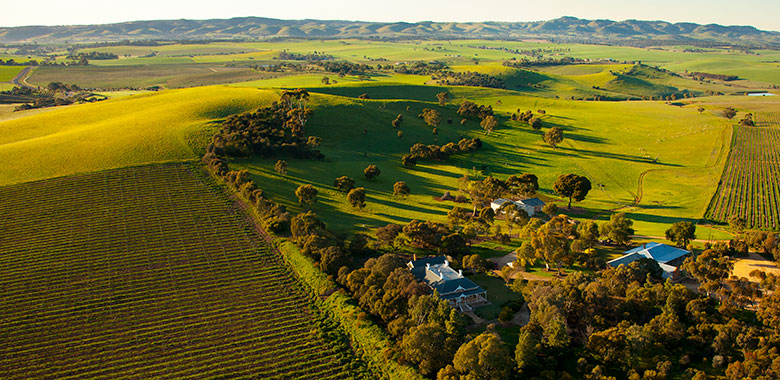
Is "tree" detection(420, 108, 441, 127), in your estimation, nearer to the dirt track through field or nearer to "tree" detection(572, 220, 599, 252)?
"tree" detection(572, 220, 599, 252)

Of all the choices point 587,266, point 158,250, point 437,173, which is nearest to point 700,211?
point 587,266

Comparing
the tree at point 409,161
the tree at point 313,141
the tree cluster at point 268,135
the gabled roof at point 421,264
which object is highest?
the tree cluster at point 268,135

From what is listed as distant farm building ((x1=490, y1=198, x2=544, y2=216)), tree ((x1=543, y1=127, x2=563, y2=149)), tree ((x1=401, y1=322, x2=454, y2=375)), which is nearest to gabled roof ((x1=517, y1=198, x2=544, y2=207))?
distant farm building ((x1=490, y1=198, x2=544, y2=216))

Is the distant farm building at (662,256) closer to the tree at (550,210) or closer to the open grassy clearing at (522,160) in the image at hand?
the open grassy clearing at (522,160)

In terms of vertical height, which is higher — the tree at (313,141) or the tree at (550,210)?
the tree at (313,141)

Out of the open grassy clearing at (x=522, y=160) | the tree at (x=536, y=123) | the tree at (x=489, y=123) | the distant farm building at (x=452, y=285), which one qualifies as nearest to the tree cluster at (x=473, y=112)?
the open grassy clearing at (x=522, y=160)

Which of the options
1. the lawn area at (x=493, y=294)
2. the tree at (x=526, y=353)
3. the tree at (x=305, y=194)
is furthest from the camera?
the tree at (x=305, y=194)

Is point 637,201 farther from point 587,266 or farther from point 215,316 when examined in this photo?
point 215,316
